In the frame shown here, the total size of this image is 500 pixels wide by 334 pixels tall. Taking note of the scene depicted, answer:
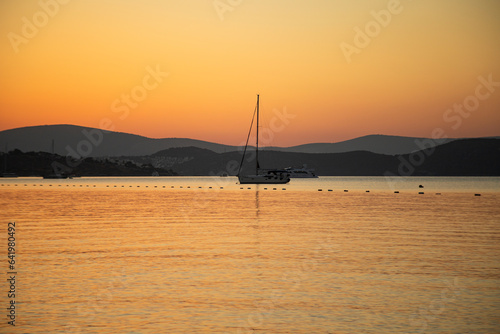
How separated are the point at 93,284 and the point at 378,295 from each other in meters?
10.5

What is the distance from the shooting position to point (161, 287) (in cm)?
Result: 2148

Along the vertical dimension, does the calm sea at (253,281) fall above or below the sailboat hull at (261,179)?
below

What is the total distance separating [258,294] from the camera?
20391 mm

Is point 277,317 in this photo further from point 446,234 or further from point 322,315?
point 446,234

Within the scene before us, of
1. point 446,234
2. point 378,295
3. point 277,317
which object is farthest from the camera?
point 446,234

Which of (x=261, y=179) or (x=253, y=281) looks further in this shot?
(x=261, y=179)

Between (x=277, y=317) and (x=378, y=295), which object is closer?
(x=277, y=317)

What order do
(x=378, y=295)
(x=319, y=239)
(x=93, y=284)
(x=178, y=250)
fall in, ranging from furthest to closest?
1. (x=319, y=239)
2. (x=178, y=250)
3. (x=93, y=284)
4. (x=378, y=295)

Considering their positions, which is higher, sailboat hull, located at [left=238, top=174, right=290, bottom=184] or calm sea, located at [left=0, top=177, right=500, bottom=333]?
sailboat hull, located at [left=238, top=174, right=290, bottom=184]

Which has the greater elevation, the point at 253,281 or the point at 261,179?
the point at 261,179

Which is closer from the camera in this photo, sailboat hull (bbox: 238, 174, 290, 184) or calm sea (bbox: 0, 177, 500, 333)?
calm sea (bbox: 0, 177, 500, 333)

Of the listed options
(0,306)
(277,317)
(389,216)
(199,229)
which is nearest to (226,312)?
(277,317)

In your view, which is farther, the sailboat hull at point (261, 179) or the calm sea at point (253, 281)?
the sailboat hull at point (261, 179)

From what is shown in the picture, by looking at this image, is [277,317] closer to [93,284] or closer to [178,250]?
[93,284]
